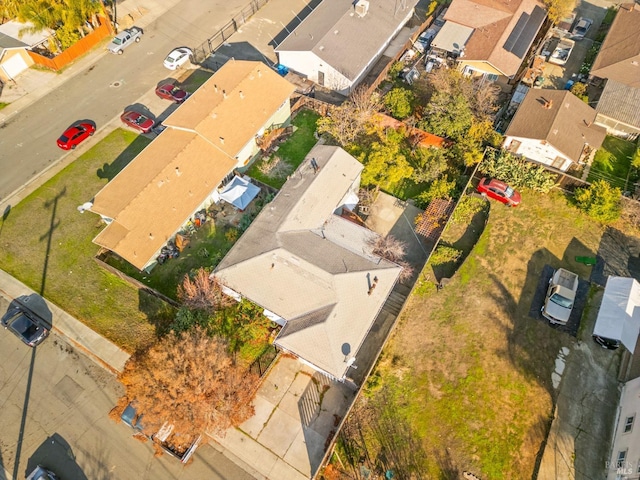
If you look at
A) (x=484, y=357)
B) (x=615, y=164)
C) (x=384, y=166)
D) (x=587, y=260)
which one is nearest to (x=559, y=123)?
(x=615, y=164)

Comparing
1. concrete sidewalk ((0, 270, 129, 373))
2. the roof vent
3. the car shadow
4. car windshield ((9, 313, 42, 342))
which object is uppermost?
the roof vent

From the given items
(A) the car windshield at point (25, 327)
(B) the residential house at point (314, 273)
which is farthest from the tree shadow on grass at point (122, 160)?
(B) the residential house at point (314, 273)

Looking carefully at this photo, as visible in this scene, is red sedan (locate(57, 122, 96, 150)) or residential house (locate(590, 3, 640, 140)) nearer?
red sedan (locate(57, 122, 96, 150))

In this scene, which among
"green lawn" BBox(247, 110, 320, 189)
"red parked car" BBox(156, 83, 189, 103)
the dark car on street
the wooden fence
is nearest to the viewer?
the dark car on street

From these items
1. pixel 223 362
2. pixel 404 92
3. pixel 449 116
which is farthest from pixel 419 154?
pixel 223 362

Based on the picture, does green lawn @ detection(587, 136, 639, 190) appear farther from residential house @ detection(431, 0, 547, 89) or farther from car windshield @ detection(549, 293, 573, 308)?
car windshield @ detection(549, 293, 573, 308)

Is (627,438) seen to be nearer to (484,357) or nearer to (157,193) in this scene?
(484,357)

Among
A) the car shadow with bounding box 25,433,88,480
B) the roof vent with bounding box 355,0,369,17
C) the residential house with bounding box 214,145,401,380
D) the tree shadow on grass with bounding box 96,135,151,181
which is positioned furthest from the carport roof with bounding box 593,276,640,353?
the tree shadow on grass with bounding box 96,135,151,181
